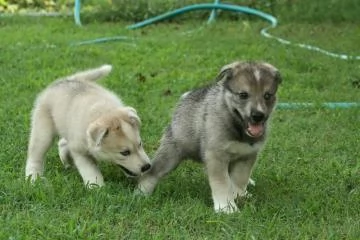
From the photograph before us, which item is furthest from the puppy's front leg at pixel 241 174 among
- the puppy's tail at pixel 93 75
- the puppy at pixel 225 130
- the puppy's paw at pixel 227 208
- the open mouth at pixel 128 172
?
the puppy's tail at pixel 93 75

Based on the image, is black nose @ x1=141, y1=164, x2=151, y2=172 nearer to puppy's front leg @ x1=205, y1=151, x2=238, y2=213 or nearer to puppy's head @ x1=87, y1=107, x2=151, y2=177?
puppy's head @ x1=87, y1=107, x2=151, y2=177

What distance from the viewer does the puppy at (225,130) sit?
16.0 feet

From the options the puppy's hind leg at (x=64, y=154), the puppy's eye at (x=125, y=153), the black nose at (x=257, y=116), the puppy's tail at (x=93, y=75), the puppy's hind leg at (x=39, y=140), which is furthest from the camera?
the puppy's tail at (x=93, y=75)

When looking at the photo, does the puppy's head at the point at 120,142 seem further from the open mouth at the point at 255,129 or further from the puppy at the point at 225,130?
the open mouth at the point at 255,129

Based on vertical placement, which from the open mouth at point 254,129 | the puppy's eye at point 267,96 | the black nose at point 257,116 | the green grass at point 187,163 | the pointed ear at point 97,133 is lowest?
the green grass at point 187,163

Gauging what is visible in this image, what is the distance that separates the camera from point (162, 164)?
5477 millimetres

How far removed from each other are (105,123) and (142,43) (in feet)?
22.0

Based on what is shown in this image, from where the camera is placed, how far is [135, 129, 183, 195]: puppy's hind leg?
213 inches

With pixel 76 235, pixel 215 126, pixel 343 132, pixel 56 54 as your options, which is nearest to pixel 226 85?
pixel 215 126

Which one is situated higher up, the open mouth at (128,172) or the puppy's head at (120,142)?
the puppy's head at (120,142)

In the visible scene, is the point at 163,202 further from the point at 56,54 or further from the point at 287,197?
the point at 56,54

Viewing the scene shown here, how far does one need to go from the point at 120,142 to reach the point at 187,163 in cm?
95

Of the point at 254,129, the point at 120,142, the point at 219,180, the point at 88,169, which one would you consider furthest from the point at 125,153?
the point at 254,129

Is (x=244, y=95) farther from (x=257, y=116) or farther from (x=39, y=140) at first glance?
(x=39, y=140)
